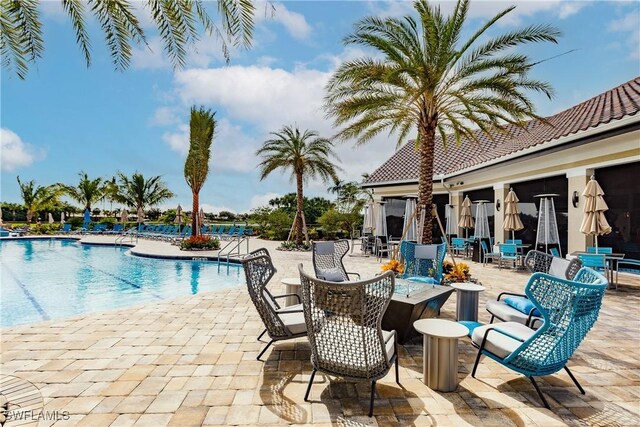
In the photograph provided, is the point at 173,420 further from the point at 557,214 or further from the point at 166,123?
the point at 166,123

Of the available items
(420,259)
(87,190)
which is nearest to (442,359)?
(420,259)

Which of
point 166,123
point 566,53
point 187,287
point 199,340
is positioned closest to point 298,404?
point 199,340

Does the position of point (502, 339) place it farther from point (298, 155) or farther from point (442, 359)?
point (298, 155)

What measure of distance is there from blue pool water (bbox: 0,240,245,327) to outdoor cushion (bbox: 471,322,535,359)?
730 cm

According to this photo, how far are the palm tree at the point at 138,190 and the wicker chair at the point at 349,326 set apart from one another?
117 feet

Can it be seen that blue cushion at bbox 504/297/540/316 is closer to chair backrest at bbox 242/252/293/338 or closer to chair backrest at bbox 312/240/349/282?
chair backrest at bbox 312/240/349/282

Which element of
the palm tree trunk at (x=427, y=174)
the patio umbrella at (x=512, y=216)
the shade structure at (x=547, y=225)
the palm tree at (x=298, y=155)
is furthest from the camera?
the palm tree at (x=298, y=155)

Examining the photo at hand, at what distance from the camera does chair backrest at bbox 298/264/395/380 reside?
8.87 feet

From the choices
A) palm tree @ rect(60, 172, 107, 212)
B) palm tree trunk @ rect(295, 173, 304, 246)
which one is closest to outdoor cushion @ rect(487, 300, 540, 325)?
palm tree trunk @ rect(295, 173, 304, 246)

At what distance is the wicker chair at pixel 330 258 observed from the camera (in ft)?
21.5

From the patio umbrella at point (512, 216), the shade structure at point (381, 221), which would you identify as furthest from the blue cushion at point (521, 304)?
the shade structure at point (381, 221)

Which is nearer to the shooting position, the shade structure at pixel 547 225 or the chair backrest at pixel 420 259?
the chair backrest at pixel 420 259

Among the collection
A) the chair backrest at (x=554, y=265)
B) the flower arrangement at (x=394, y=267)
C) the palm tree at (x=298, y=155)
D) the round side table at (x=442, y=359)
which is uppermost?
the palm tree at (x=298, y=155)

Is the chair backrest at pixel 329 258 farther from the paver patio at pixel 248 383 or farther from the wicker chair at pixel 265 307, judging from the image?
the wicker chair at pixel 265 307
